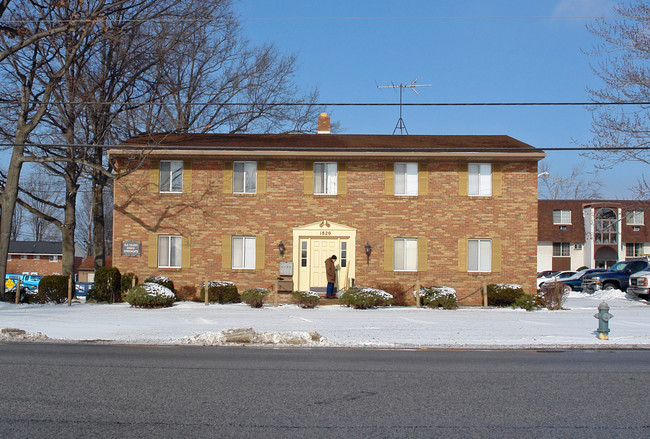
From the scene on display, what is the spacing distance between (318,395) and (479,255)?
62.7 feet

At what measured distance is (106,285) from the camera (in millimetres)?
24547

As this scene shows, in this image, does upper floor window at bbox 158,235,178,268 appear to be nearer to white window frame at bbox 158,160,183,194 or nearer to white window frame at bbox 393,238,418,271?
white window frame at bbox 158,160,183,194

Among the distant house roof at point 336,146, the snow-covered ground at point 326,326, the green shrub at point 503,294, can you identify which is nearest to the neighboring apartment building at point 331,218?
the distant house roof at point 336,146

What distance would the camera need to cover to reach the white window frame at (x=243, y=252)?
26031mm

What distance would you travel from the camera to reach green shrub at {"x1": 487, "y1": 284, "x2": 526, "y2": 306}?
24.5 meters

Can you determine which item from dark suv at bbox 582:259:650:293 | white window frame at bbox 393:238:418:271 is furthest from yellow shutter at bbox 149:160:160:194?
dark suv at bbox 582:259:650:293

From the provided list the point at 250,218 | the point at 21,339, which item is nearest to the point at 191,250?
the point at 250,218

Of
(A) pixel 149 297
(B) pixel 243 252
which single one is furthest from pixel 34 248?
(A) pixel 149 297

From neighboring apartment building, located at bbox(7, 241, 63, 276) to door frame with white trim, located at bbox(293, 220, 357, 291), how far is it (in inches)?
2043

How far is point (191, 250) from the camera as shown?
26000mm

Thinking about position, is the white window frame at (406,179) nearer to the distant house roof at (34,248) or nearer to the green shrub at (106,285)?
the green shrub at (106,285)

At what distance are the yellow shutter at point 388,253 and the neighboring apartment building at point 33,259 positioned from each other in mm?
53752

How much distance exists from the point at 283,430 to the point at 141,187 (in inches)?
830

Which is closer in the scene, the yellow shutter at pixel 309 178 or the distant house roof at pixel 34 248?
the yellow shutter at pixel 309 178
